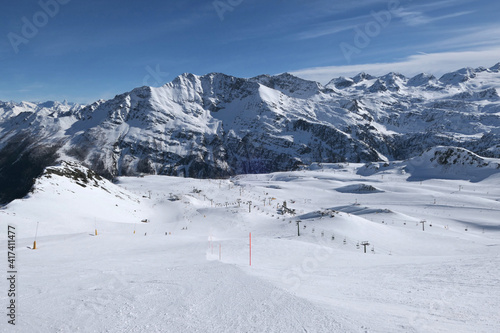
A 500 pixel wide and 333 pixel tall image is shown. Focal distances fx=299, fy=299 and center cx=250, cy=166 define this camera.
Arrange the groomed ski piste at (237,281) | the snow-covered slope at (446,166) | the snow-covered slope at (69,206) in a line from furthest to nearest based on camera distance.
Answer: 1. the snow-covered slope at (446,166)
2. the snow-covered slope at (69,206)
3. the groomed ski piste at (237,281)

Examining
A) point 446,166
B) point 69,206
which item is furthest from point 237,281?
point 446,166

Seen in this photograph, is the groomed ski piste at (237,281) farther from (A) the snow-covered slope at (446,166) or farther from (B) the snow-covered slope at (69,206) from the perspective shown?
(A) the snow-covered slope at (446,166)

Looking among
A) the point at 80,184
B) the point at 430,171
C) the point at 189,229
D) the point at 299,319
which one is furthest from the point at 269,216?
the point at 430,171

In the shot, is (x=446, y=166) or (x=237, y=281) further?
(x=446, y=166)

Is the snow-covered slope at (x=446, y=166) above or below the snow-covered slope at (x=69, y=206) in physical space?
above

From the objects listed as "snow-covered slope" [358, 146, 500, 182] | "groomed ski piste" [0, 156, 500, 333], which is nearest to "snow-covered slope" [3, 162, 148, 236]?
"groomed ski piste" [0, 156, 500, 333]

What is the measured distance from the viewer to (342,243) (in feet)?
133

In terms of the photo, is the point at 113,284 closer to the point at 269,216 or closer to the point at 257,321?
the point at 257,321

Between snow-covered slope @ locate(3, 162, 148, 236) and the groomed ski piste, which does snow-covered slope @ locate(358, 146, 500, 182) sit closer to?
the groomed ski piste

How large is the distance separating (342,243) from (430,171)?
131302 millimetres

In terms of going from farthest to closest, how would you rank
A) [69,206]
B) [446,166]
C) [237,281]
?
1. [446,166]
2. [69,206]
3. [237,281]

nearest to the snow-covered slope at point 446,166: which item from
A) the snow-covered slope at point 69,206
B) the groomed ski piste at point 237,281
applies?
the groomed ski piste at point 237,281

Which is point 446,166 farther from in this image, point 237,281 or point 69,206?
point 237,281

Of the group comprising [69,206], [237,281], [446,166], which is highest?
[446,166]
